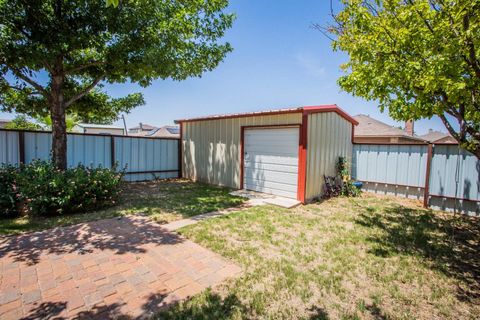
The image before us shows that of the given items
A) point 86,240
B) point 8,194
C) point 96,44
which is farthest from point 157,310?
point 96,44

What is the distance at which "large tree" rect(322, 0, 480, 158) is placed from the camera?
293cm

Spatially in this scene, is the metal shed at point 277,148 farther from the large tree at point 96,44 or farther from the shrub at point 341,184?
the large tree at point 96,44

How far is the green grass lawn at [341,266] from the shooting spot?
237 centimetres

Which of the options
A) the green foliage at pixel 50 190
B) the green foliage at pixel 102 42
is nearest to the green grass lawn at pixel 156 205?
the green foliage at pixel 50 190

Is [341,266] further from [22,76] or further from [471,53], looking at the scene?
[22,76]

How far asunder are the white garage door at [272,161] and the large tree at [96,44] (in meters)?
2.83

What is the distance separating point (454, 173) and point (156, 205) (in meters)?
7.67

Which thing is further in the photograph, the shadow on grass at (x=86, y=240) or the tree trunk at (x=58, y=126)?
the tree trunk at (x=58, y=126)

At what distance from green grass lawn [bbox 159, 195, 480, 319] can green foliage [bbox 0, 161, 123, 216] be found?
2.67 metres

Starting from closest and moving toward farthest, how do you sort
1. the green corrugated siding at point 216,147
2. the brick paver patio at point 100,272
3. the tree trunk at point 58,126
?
Answer: the brick paver patio at point 100,272
the tree trunk at point 58,126
the green corrugated siding at point 216,147

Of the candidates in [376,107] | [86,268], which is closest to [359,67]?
[376,107]

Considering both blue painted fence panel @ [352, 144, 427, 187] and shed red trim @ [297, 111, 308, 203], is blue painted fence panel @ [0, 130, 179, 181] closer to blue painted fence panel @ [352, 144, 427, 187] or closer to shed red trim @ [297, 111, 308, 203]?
shed red trim @ [297, 111, 308, 203]

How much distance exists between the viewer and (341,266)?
3205mm

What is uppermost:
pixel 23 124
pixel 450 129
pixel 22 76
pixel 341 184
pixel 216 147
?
pixel 23 124
